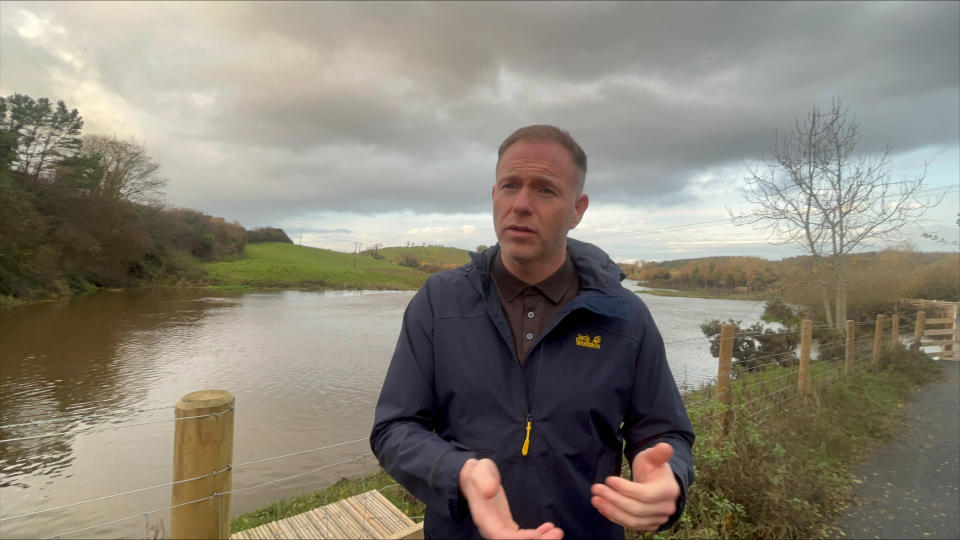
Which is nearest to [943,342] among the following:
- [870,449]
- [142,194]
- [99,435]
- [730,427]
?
[870,449]

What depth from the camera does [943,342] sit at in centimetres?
1147

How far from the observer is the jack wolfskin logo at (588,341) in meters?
1.43

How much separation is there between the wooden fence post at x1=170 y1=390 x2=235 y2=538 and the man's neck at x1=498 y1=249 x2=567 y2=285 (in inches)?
52.9

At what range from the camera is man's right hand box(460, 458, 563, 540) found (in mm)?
935

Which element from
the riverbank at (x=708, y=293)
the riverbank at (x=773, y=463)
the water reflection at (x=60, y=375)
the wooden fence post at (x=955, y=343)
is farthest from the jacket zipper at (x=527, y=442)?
the wooden fence post at (x=955, y=343)

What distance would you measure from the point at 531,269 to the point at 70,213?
31.3m

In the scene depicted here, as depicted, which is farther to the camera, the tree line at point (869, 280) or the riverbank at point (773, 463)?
the tree line at point (869, 280)

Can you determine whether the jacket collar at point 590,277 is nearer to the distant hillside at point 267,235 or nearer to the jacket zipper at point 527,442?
the jacket zipper at point 527,442

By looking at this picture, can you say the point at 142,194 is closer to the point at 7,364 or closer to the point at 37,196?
the point at 37,196

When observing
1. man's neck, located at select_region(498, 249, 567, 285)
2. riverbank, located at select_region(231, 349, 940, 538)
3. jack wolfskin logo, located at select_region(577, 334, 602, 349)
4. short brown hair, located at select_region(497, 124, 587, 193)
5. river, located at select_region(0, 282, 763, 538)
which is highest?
short brown hair, located at select_region(497, 124, 587, 193)

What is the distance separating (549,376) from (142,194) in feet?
133

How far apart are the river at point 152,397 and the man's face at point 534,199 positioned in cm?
282

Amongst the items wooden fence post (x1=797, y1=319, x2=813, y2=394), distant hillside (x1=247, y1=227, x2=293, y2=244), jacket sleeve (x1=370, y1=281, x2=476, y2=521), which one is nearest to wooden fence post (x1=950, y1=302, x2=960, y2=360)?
wooden fence post (x1=797, y1=319, x2=813, y2=394)

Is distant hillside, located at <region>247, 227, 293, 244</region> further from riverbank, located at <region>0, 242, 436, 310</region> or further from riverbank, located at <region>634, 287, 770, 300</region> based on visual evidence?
riverbank, located at <region>634, 287, 770, 300</region>
